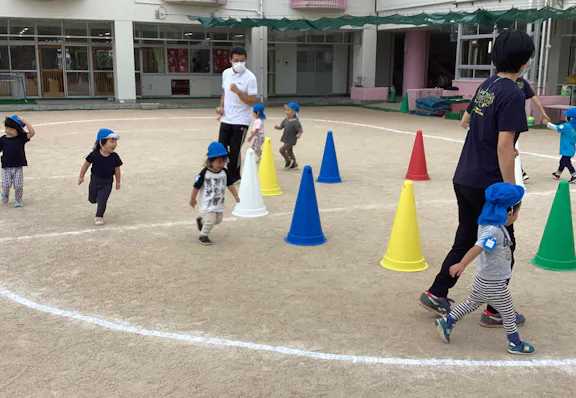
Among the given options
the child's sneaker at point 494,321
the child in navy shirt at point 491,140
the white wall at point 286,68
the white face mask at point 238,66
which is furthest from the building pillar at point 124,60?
the child's sneaker at point 494,321

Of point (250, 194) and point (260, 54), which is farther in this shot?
point (260, 54)

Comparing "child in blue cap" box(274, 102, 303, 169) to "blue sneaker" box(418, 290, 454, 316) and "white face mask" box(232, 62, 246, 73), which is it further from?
"blue sneaker" box(418, 290, 454, 316)

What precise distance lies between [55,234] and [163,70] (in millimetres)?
22869

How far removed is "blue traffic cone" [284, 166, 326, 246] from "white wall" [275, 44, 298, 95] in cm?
2414

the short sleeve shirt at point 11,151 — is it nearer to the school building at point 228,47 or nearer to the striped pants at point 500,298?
the striped pants at point 500,298

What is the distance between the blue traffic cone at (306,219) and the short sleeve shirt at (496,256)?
2.41 m

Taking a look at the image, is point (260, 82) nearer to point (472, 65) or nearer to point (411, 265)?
point (472, 65)

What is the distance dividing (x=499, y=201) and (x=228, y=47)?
2649 centimetres

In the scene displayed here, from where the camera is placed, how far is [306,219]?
5.81 metres

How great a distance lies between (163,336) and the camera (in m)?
3.80

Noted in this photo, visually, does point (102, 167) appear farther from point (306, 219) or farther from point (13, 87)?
point (13, 87)

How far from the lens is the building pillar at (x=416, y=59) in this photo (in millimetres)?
26438

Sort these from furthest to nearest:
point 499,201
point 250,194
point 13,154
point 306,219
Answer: point 13,154 → point 250,194 → point 306,219 → point 499,201

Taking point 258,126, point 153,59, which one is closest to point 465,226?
point 258,126
